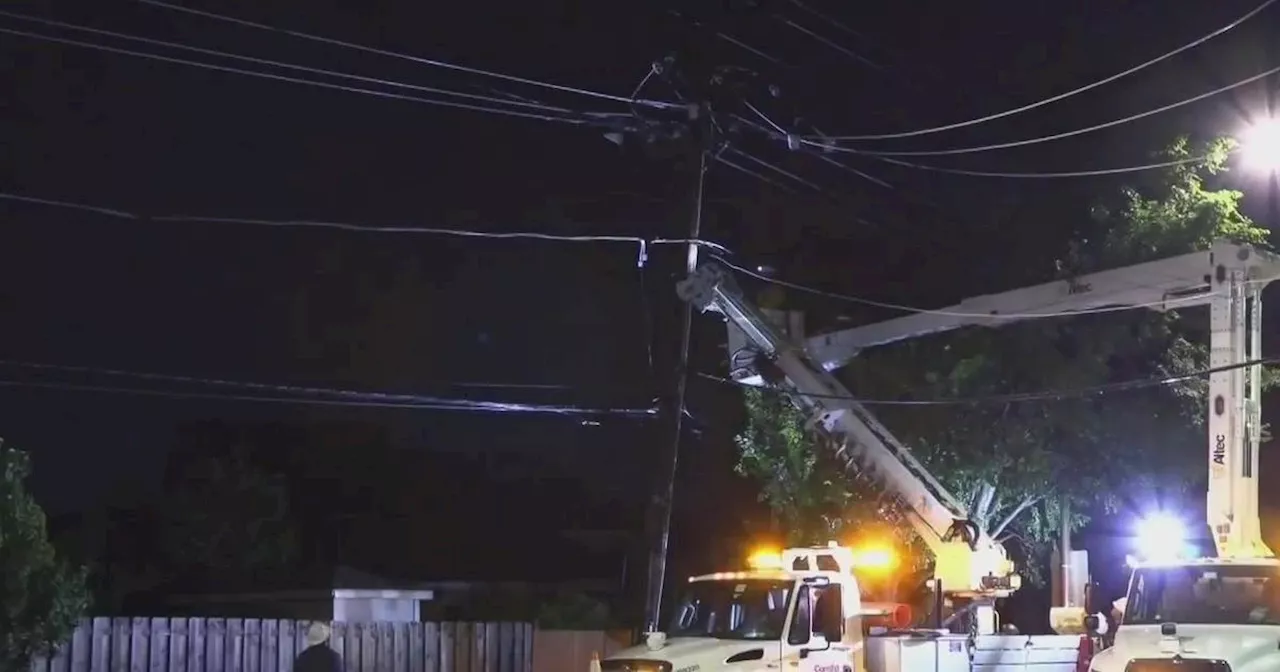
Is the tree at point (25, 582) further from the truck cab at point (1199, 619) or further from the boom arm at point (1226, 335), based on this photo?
the boom arm at point (1226, 335)

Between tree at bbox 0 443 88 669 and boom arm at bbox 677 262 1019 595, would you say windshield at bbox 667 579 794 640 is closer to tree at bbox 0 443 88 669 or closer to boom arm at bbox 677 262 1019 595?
boom arm at bbox 677 262 1019 595

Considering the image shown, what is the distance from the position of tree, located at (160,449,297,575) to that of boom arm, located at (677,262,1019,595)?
743 inches

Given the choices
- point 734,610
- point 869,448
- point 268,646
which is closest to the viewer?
point 734,610

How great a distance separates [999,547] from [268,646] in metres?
9.38

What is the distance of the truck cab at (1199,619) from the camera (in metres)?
12.8

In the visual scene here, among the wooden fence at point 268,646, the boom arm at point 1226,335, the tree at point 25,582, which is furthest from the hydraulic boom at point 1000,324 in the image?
the tree at point 25,582

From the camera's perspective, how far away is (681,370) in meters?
20.3

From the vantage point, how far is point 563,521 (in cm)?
3978

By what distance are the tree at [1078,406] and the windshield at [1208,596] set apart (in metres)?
6.95

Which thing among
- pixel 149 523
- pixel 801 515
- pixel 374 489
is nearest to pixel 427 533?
pixel 374 489

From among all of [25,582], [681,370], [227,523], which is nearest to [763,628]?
[681,370]

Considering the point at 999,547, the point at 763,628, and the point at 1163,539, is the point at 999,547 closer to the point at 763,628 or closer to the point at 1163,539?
the point at 1163,539

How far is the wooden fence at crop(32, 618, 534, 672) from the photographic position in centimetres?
1945

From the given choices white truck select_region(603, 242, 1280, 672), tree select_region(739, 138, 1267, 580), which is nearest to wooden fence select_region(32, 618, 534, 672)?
tree select_region(739, 138, 1267, 580)
